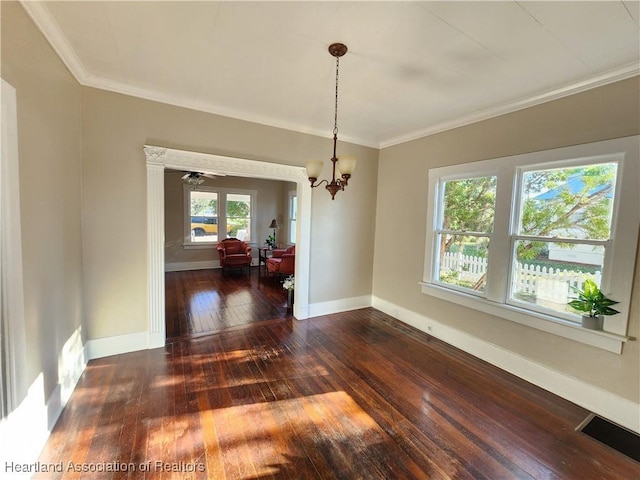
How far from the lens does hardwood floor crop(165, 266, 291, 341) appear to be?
3.78 m

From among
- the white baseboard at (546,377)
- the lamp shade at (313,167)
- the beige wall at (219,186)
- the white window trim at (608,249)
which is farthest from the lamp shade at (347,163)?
the beige wall at (219,186)

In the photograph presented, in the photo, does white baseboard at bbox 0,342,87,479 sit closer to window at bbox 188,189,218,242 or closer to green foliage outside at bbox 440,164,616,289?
green foliage outside at bbox 440,164,616,289

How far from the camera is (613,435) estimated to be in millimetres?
2020

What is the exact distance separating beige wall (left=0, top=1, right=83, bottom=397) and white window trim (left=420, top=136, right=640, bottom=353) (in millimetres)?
3893

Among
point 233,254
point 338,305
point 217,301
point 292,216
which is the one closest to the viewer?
point 338,305

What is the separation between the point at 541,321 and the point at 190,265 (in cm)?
754

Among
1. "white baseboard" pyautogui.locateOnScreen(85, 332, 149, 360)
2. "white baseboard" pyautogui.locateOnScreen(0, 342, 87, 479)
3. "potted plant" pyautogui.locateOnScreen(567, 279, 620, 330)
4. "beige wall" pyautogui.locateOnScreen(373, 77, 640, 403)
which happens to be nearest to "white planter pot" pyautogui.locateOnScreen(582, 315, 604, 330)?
"potted plant" pyautogui.locateOnScreen(567, 279, 620, 330)

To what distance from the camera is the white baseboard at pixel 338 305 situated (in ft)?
13.8

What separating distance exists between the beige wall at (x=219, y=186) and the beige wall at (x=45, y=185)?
4.95 m

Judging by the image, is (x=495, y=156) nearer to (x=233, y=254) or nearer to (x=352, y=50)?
(x=352, y=50)

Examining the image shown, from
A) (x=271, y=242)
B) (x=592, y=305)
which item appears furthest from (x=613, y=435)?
(x=271, y=242)

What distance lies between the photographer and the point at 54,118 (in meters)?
1.99

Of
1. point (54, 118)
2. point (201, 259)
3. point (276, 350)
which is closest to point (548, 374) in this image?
point (276, 350)

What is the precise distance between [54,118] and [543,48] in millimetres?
3632
